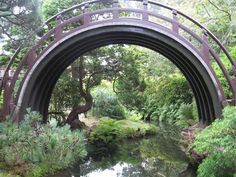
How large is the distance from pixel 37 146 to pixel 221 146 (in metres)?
4.94

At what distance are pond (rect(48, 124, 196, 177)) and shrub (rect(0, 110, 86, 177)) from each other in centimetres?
52

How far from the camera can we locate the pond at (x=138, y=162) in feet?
37.0

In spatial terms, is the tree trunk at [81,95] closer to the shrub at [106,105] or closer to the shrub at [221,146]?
the shrub at [106,105]

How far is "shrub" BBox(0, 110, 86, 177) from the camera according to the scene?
30.3 ft

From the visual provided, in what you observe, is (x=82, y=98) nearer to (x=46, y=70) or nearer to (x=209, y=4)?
(x=46, y=70)

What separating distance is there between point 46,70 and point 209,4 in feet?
30.2

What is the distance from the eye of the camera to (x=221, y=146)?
707 centimetres

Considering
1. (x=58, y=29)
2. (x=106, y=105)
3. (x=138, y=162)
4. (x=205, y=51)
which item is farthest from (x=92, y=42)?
(x=106, y=105)

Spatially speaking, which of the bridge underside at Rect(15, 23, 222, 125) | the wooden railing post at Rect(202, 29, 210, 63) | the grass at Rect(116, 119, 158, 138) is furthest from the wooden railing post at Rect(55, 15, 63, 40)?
the grass at Rect(116, 119, 158, 138)

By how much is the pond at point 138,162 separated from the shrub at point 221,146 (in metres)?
3.10

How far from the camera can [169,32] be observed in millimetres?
10898

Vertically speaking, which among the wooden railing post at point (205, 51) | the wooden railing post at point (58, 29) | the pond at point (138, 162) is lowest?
the pond at point (138, 162)

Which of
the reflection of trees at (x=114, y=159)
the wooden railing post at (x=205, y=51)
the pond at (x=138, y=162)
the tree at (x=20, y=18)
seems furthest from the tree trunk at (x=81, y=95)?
the tree at (x=20, y=18)

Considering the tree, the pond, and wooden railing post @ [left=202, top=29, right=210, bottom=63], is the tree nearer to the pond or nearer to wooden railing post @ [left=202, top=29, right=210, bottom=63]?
the pond
